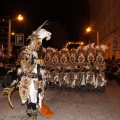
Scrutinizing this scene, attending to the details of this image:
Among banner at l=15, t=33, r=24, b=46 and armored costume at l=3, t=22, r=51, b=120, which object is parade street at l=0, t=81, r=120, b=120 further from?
banner at l=15, t=33, r=24, b=46

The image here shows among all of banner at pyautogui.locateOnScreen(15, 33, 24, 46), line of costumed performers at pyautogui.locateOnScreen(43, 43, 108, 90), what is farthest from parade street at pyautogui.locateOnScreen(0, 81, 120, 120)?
banner at pyautogui.locateOnScreen(15, 33, 24, 46)

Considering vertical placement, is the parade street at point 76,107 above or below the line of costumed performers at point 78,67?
below

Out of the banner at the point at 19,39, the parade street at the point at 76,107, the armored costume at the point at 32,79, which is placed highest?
the banner at the point at 19,39

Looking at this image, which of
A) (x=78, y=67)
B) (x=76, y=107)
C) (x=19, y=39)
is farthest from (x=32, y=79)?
(x=19, y=39)

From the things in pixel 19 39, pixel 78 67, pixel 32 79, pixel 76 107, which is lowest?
pixel 76 107

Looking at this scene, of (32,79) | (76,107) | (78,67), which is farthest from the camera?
(78,67)

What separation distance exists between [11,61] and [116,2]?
52.8 feet

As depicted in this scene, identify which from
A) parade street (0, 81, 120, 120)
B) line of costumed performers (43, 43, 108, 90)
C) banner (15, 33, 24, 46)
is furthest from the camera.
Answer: banner (15, 33, 24, 46)

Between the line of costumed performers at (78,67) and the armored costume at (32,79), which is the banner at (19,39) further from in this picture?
the armored costume at (32,79)

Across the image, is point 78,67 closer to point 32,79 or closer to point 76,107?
point 76,107

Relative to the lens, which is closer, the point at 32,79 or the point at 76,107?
the point at 32,79

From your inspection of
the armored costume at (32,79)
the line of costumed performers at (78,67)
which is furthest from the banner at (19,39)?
the armored costume at (32,79)

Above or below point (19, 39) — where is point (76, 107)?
below

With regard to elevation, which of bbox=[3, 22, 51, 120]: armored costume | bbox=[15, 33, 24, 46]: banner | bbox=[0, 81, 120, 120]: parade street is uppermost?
bbox=[15, 33, 24, 46]: banner
